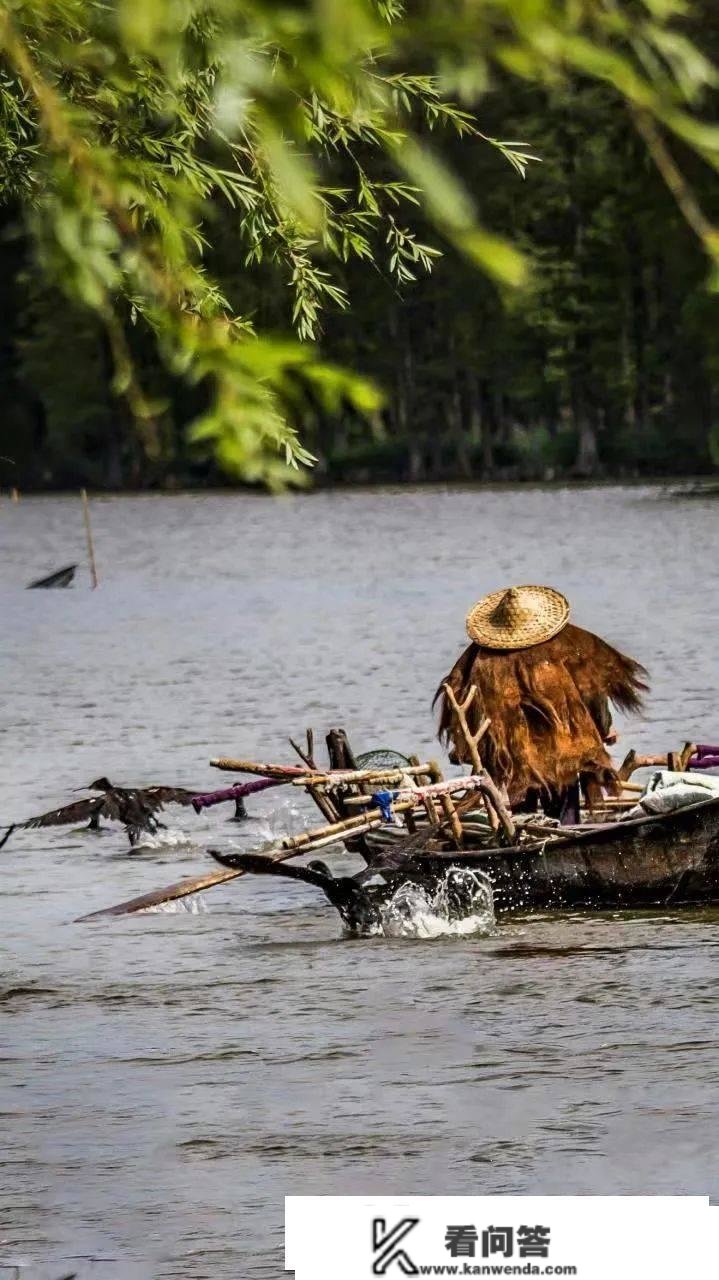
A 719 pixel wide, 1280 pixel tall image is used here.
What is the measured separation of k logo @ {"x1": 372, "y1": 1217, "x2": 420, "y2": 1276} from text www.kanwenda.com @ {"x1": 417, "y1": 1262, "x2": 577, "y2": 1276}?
10cm

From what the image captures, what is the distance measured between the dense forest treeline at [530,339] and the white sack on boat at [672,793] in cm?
8495

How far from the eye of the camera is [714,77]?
6.90 m

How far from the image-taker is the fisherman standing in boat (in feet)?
59.4

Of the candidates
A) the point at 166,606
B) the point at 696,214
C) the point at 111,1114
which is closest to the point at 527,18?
the point at 696,214

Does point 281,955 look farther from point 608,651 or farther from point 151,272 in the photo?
point 151,272

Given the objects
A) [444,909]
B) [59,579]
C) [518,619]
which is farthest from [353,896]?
[59,579]

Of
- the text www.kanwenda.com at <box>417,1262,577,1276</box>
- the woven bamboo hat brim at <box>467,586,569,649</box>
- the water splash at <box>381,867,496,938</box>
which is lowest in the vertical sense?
the water splash at <box>381,867,496,938</box>

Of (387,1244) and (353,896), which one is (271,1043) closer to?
(353,896)

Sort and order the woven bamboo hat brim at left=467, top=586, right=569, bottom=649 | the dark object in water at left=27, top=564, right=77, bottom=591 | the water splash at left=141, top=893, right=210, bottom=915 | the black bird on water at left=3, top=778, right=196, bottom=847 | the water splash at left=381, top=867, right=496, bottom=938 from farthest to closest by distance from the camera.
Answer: the dark object in water at left=27, top=564, right=77, bottom=591, the black bird on water at left=3, top=778, right=196, bottom=847, the water splash at left=141, top=893, right=210, bottom=915, the woven bamboo hat brim at left=467, top=586, right=569, bottom=649, the water splash at left=381, top=867, right=496, bottom=938

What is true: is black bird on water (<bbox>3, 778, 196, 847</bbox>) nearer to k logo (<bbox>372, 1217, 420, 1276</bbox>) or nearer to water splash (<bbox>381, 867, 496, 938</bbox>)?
water splash (<bbox>381, 867, 496, 938</bbox>)

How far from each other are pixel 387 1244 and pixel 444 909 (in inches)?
393

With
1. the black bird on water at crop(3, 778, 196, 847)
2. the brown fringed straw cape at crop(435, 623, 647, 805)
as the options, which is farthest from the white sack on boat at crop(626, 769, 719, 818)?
the black bird on water at crop(3, 778, 196, 847)

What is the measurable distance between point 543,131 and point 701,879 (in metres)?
105

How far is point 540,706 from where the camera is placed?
18.1 m
